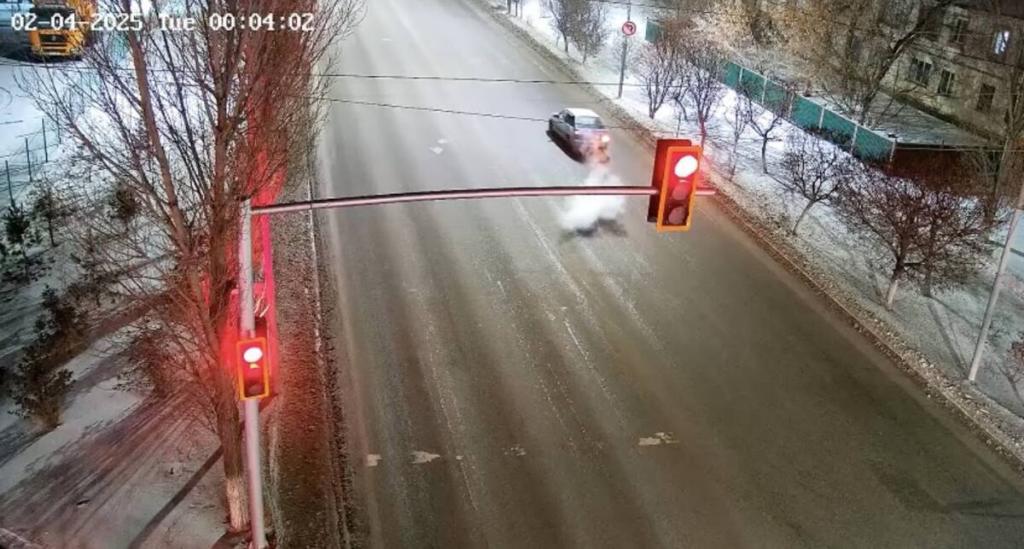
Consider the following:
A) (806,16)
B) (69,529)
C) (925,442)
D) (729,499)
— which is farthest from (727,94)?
(69,529)

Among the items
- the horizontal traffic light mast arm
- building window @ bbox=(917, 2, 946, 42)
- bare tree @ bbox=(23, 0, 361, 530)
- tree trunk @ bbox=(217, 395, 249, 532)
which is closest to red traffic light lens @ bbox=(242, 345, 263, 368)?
bare tree @ bbox=(23, 0, 361, 530)

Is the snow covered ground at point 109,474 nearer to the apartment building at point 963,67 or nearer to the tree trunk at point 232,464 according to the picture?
the tree trunk at point 232,464

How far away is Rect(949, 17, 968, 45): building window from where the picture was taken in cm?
3284

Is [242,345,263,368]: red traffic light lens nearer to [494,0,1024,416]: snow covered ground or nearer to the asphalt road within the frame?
the asphalt road

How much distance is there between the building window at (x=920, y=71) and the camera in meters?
35.4

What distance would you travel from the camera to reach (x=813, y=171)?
2372 centimetres

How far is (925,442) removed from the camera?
14766 mm

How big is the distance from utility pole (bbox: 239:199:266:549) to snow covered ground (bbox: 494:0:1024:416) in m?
12.7

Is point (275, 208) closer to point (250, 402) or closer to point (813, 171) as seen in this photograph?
point (250, 402)

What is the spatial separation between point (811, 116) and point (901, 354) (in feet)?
49.0

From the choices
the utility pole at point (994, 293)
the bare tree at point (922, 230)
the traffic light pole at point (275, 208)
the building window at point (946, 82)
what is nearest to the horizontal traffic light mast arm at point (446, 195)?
the traffic light pole at point (275, 208)

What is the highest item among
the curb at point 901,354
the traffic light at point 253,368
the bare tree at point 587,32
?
the bare tree at point 587,32

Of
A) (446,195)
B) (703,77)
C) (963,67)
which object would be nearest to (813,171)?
(703,77)

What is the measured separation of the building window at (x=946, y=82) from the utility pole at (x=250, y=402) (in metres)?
31.9
